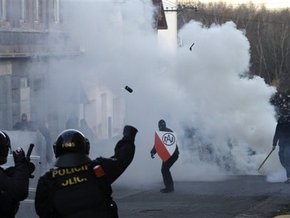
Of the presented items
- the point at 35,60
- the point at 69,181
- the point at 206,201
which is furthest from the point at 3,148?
the point at 35,60

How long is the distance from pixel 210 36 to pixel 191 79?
113 centimetres

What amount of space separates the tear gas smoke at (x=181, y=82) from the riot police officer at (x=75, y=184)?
40.0 ft

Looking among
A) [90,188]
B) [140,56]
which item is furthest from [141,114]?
[90,188]

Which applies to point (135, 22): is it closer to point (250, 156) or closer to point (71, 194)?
point (250, 156)

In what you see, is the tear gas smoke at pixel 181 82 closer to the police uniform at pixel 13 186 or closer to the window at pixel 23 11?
the window at pixel 23 11

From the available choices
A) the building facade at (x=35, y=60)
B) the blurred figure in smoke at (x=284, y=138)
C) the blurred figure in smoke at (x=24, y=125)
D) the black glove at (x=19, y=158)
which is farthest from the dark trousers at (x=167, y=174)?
the black glove at (x=19, y=158)

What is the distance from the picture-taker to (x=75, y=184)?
3.88 meters

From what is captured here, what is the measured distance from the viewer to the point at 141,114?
54.6 feet

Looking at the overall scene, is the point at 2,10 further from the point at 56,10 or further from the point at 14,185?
the point at 14,185

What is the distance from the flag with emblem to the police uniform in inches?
362

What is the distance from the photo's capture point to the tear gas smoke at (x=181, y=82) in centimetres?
1645

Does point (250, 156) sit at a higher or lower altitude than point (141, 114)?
lower

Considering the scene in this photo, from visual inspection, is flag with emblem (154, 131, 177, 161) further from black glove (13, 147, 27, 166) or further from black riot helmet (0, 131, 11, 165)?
black glove (13, 147, 27, 166)

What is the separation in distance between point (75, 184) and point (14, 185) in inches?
16.4
